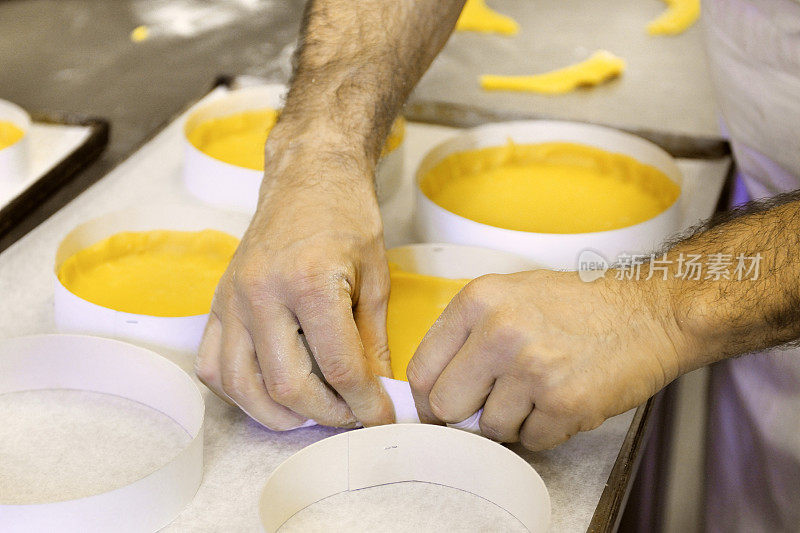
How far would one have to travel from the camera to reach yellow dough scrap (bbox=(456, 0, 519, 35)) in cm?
227

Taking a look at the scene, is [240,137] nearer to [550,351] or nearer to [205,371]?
[205,371]

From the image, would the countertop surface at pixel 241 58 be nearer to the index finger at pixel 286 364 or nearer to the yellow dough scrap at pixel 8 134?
the yellow dough scrap at pixel 8 134

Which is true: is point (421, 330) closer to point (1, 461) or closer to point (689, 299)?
point (689, 299)

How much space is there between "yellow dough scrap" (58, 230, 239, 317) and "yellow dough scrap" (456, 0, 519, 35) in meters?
1.26

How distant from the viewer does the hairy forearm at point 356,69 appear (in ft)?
3.69

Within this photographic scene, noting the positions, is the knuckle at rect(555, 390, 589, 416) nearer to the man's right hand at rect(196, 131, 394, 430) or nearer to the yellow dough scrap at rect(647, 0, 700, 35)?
the man's right hand at rect(196, 131, 394, 430)

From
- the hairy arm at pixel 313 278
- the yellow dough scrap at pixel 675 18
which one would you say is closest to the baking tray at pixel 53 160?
the hairy arm at pixel 313 278

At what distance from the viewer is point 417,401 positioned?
91 centimetres

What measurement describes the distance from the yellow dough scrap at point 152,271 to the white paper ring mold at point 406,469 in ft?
1.06

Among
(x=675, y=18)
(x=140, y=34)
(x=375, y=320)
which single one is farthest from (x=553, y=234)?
(x=140, y=34)

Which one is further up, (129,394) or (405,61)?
(405,61)

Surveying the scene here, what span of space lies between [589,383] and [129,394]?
51 cm

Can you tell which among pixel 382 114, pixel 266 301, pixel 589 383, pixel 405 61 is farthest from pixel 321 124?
pixel 589 383

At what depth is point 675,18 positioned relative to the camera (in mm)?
2322
